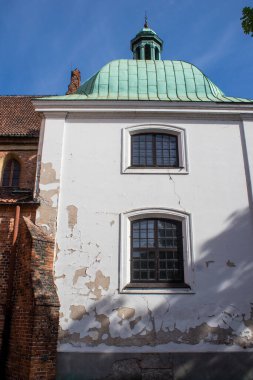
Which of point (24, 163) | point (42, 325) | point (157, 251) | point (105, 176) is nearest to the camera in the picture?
point (42, 325)

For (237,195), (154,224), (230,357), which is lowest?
(230,357)

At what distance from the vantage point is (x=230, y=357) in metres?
9.28

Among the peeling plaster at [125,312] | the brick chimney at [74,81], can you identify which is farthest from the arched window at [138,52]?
the peeling plaster at [125,312]

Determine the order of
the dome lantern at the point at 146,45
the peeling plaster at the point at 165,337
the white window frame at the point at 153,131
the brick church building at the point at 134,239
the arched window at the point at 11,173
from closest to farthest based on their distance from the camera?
the brick church building at the point at 134,239
the peeling plaster at the point at 165,337
the white window frame at the point at 153,131
the arched window at the point at 11,173
the dome lantern at the point at 146,45

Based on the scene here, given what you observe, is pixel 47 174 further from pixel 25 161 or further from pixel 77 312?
pixel 25 161

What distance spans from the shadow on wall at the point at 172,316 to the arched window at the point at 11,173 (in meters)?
6.83

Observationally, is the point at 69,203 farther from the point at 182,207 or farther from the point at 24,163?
the point at 24,163

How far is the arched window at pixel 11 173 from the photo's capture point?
603 inches

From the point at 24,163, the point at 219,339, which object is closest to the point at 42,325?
the point at 219,339

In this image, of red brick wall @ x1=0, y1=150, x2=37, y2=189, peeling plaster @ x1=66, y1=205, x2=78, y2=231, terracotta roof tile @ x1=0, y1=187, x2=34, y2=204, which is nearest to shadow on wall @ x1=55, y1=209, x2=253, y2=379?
peeling plaster @ x1=66, y1=205, x2=78, y2=231

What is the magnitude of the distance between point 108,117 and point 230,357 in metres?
7.34

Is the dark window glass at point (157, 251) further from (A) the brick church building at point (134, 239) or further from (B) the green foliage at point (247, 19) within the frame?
(B) the green foliage at point (247, 19)

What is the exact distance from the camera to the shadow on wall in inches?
369

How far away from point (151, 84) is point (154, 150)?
8.37ft
